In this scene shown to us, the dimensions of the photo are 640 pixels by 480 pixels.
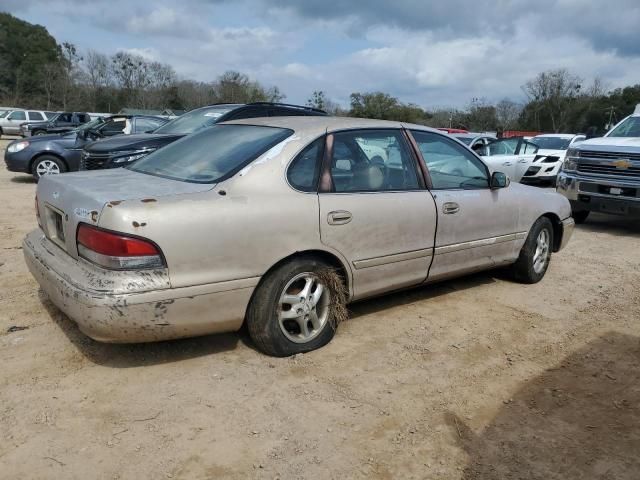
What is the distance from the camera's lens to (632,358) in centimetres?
380

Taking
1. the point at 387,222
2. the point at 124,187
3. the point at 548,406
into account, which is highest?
the point at 124,187

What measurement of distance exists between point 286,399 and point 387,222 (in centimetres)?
148

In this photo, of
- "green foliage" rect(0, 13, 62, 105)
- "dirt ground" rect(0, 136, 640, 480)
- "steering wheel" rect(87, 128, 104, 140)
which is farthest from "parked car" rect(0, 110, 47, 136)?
"dirt ground" rect(0, 136, 640, 480)

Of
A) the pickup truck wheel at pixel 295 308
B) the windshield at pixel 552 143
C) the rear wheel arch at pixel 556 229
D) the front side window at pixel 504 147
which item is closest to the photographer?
the pickup truck wheel at pixel 295 308

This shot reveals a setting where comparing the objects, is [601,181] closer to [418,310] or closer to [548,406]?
[418,310]

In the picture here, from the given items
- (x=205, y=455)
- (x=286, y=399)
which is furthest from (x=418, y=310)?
(x=205, y=455)

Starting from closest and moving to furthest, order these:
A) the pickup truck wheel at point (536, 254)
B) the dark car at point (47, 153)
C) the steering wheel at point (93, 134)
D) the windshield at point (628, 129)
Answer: the pickup truck wheel at point (536, 254), the windshield at point (628, 129), the dark car at point (47, 153), the steering wheel at point (93, 134)

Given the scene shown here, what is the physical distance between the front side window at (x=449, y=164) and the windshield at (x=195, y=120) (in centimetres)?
477

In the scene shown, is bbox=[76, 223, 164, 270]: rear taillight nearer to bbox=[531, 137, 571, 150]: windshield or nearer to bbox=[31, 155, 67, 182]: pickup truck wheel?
bbox=[31, 155, 67, 182]: pickup truck wheel

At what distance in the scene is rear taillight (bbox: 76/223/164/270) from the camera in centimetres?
285

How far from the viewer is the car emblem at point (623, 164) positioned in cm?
780

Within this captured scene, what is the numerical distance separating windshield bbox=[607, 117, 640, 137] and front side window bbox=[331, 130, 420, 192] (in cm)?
636

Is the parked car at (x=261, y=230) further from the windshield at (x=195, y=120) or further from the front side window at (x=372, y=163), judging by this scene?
the windshield at (x=195, y=120)

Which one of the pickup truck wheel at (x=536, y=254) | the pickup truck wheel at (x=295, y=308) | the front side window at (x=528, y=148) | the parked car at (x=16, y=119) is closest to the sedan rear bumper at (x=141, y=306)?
the pickup truck wheel at (x=295, y=308)
